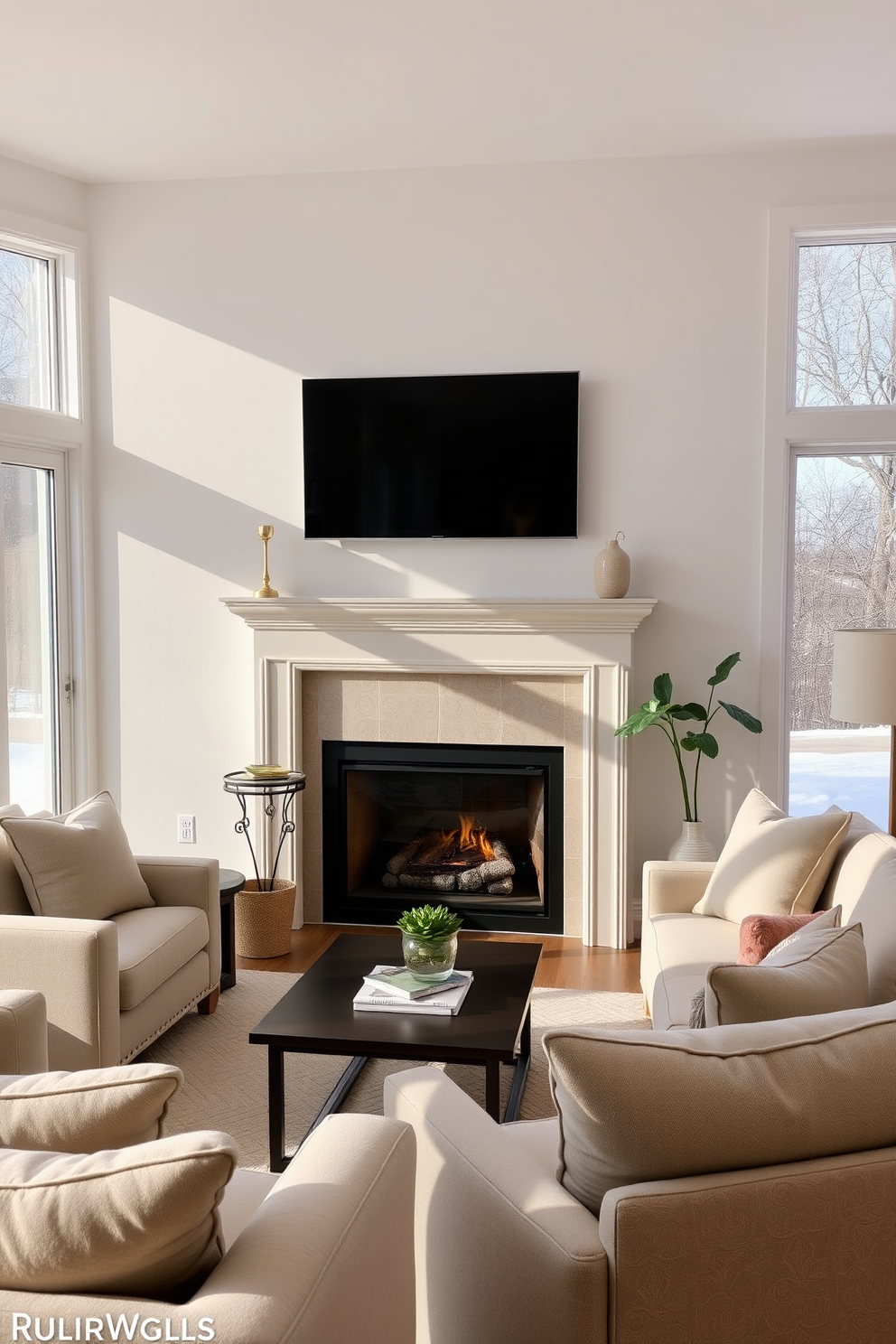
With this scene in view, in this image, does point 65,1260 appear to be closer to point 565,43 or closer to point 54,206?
point 565,43

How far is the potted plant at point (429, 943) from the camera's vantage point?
306 centimetres

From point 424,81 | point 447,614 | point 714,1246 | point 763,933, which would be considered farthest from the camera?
point 447,614

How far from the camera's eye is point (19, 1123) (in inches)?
56.3

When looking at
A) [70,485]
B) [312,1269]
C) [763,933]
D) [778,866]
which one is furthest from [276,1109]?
[70,485]

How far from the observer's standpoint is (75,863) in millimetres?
3404

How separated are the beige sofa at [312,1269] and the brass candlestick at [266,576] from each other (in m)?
3.35

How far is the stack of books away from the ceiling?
284 centimetres

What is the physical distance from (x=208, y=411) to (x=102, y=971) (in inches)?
113

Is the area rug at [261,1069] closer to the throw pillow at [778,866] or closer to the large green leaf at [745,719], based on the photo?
the throw pillow at [778,866]

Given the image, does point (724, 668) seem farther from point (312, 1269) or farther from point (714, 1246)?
point (312, 1269)

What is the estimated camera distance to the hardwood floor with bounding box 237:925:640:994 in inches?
169

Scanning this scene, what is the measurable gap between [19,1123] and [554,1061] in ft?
2.25

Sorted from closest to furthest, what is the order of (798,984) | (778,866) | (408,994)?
1. (798,984)
2. (408,994)
3. (778,866)

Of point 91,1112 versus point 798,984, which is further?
point 798,984
